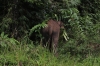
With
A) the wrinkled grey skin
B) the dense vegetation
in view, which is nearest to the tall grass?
the dense vegetation

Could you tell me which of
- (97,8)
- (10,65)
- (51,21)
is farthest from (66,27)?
(10,65)

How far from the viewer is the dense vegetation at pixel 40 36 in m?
5.00

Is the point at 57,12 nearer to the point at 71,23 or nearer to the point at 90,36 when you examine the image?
the point at 71,23

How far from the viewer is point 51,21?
6.22 m

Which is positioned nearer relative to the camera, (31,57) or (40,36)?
(31,57)

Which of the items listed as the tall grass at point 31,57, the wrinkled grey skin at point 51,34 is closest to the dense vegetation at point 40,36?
the tall grass at point 31,57

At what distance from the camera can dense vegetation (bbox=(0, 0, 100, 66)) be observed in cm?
500

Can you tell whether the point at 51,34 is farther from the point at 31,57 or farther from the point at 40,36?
the point at 31,57

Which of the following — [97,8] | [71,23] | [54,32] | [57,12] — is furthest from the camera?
[97,8]

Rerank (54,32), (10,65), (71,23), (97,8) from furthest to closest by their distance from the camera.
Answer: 1. (97,8)
2. (71,23)
3. (54,32)
4. (10,65)

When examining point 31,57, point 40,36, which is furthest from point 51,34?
point 31,57

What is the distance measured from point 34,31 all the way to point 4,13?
3.02ft

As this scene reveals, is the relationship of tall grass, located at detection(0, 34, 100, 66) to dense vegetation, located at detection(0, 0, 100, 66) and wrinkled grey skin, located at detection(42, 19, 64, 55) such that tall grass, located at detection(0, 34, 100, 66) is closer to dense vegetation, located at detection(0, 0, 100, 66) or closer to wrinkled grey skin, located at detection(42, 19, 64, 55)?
dense vegetation, located at detection(0, 0, 100, 66)

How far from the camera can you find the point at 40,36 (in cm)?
602
